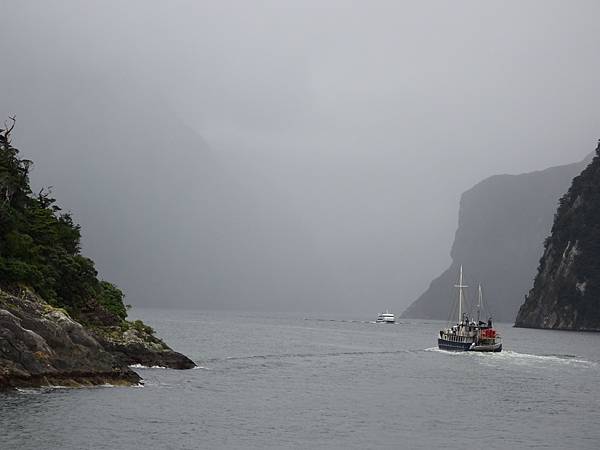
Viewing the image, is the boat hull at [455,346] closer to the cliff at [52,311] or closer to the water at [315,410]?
the water at [315,410]

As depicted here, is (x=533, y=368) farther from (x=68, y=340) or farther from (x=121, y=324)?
(x=68, y=340)

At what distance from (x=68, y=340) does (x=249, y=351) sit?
53.4 meters

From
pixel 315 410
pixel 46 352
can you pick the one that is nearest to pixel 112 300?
pixel 46 352

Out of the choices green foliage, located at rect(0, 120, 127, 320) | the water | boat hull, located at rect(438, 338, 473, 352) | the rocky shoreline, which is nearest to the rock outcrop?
the rocky shoreline

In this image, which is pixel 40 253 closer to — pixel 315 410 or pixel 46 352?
pixel 46 352

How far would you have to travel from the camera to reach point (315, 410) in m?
50.2

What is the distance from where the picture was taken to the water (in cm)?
3928

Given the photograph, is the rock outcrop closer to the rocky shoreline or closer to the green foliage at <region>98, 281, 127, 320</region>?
the rocky shoreline

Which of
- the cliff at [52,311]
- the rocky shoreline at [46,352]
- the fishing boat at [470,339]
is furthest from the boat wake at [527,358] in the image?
the rocky shoreline at [46,352]

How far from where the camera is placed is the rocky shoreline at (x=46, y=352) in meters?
47.0

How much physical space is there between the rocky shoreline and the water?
1.52 metres

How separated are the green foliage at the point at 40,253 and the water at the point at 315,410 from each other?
1124 centimetres

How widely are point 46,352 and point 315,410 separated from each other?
18694mm

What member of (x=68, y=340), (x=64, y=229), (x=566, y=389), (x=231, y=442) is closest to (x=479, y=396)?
(x=566, y=389)
